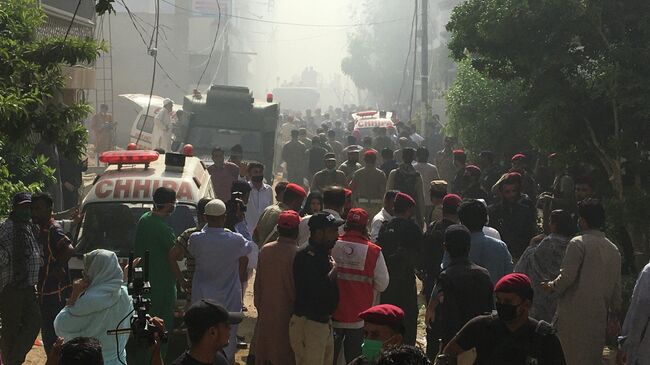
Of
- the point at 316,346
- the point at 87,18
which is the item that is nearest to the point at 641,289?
the point at 316,346

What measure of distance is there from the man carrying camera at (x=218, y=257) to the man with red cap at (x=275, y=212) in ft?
4.94

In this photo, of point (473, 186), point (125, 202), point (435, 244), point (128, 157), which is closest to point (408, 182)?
point (473, 186)

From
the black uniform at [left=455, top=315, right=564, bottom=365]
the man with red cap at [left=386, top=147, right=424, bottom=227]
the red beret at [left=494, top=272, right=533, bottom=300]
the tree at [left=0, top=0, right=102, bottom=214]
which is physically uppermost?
the tree at [left=0, top=0, right=102, bottom=214]

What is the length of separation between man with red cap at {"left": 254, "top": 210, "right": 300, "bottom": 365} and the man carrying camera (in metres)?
0.45

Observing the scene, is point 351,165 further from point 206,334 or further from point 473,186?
point 206,334

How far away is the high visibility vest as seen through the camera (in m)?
8.80

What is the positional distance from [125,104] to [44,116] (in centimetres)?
4604

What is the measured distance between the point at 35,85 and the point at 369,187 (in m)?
7.81

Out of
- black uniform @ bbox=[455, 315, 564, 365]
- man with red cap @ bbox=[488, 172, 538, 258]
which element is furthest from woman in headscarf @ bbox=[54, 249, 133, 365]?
man with red cap @ bbox=[488, 172, 538, 258]

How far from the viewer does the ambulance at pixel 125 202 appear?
1102 centimetres

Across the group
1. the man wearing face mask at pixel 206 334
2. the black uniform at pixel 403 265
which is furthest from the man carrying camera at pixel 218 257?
the man wearing face mask at pixel 206 334

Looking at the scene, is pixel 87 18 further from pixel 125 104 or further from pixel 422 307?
pixel 125 104

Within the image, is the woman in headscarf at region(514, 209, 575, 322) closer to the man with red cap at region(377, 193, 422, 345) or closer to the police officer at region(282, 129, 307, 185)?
the man with red cap at region(377, 193, 422, 345)

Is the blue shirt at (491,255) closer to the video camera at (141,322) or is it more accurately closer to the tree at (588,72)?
the tree at (588,72)
